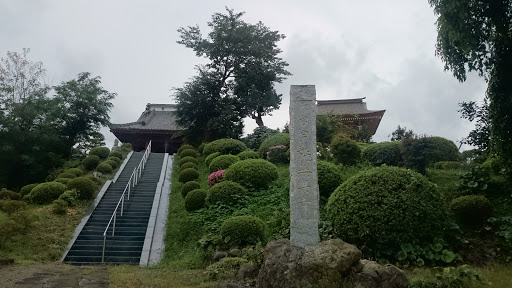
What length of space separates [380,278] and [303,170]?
2173mm

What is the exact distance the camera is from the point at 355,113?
27.8m

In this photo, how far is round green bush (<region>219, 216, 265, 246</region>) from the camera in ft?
32.9

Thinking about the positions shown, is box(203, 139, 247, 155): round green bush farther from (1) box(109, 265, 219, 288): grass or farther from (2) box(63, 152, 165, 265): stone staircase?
(1) box(109, 265, 219, 288): grass

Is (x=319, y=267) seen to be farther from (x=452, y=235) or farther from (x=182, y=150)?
(x=182, y=150)

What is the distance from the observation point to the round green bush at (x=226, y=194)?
43.3ft

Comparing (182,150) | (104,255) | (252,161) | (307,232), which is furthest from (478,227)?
(182,150)

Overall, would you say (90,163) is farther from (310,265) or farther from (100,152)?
(310,265)

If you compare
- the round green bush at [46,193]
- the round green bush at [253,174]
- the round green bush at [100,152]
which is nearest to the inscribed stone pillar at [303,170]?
the round green bush at [253,174]

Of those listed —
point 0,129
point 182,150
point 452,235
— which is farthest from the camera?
point 182,150

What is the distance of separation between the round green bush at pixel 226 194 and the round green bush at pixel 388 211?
4.64 m

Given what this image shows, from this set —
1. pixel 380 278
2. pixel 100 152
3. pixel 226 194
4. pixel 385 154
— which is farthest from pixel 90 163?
pixel 380 278

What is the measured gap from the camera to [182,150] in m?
23.9

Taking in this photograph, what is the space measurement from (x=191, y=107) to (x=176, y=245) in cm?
1428

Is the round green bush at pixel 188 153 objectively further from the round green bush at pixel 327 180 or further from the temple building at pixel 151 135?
the round green bush at pixel 327 180
